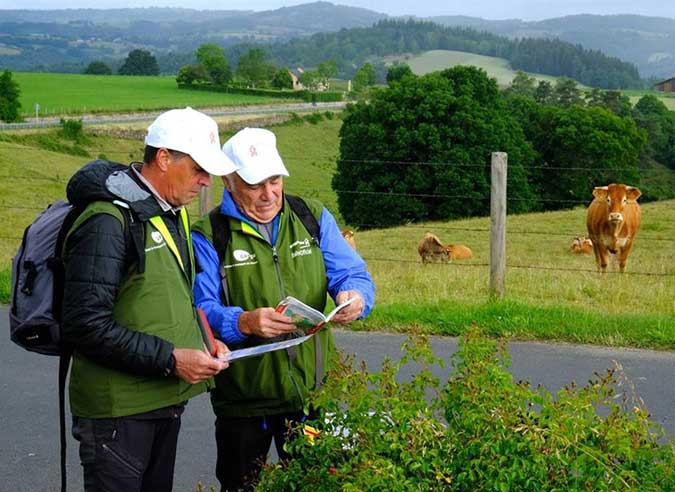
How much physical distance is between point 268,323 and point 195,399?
3468 millimetres

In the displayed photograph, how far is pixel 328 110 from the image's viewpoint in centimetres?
11038

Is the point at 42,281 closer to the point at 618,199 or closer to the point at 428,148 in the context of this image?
the point at 618,199

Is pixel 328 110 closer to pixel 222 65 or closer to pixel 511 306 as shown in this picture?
pixel 222 65

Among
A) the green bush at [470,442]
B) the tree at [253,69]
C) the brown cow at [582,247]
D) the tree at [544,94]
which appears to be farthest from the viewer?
the tree at [253,69]

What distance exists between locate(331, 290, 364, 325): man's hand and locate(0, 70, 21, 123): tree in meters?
77.5

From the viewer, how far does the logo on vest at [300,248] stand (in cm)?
→ 408

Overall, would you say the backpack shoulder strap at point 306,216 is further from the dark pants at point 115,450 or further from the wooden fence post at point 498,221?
the wooden fence post at point 498,221

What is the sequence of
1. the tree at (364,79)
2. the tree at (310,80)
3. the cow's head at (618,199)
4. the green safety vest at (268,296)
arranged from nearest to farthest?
1. the green safety vest at (268,296)
2. the cow's head at (618,199)
3. the tree at (364,79)
4. the tree at (310,80)

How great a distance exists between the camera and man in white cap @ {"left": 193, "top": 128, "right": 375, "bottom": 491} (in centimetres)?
397

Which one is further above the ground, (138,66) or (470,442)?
(470,442)

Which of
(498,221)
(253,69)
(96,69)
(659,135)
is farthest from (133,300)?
(96,69)

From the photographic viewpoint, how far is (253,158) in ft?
12.9

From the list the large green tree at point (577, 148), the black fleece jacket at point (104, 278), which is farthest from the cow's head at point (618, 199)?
the large green tree at point (577, 148)

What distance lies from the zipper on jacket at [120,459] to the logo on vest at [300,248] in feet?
3.61
